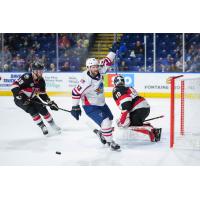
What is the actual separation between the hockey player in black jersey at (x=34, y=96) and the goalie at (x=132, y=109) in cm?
55

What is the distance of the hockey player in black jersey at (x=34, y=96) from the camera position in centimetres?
409

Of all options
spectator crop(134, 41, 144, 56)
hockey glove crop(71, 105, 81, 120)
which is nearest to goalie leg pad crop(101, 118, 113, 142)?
hockey glove crop(71, 105, 81, 120)

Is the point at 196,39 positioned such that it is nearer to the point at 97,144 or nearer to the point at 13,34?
the point at 97,144

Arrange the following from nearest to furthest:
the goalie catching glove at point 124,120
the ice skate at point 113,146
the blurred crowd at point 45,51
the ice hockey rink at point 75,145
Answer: the ice hockey rink at point 75,145
the ice skate at point 113,146
the goalie catching glove at point 124,120
the blurred crowd at point 45,51

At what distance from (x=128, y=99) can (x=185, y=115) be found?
0.50 metres

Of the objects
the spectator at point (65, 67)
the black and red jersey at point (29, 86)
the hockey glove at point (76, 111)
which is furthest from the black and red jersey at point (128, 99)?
the black and red jersey at point (29, 86)

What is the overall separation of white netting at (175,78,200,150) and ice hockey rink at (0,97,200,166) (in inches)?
3.1

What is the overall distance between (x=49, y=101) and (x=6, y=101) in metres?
0.37

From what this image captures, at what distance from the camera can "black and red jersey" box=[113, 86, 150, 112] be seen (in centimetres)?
397

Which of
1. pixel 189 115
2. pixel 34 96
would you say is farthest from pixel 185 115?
pixel 34 96

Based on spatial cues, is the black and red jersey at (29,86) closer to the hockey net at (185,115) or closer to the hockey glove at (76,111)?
the hockey glove at (76,111)

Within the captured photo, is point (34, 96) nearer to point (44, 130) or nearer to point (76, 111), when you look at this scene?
point (44, 130)

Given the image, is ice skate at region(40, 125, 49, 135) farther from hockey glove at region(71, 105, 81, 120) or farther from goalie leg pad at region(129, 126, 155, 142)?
goalie leg pad at region(129, 126, 155, 142)

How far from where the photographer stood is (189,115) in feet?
13.1
